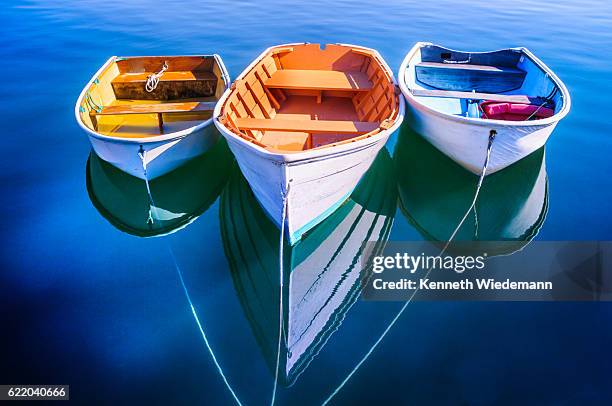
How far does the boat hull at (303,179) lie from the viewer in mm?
5309

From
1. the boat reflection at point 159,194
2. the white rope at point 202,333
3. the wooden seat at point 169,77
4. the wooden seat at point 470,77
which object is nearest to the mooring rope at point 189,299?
the white rope at point 202,333

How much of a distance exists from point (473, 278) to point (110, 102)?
26.7 ft

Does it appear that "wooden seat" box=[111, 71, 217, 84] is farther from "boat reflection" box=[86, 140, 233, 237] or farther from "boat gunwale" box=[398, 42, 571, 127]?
"boat gunwale" box=[398, 42, 571, 127]

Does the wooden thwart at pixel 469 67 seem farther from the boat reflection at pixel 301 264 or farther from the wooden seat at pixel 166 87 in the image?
the wooden seat at pixel 166 87

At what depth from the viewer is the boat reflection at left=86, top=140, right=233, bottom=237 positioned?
23.2 ft

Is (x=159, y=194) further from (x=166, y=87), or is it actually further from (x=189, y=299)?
(x=166, y=87)

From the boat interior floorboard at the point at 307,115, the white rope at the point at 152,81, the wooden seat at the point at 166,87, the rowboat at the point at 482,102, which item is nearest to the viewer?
the rowboat at the point at 482,102

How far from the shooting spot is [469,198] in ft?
24.6

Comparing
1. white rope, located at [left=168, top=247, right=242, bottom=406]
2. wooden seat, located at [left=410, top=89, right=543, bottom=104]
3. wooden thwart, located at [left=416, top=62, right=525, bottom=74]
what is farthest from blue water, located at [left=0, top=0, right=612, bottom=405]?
wooden thwart, located at [left=416, top=62, right=525, bottom=74]

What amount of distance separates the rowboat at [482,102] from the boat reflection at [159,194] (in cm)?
406

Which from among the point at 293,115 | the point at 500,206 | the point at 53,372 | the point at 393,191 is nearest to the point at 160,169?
the point at 293,115

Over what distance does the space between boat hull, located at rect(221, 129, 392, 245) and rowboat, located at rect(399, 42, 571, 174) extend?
1.69 m

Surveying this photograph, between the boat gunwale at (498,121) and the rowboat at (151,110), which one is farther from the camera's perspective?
the rowboat at (151,110)

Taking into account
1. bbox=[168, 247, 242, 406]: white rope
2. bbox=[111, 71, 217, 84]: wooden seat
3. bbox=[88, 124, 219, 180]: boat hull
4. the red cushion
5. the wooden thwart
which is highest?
the wooden thwart
